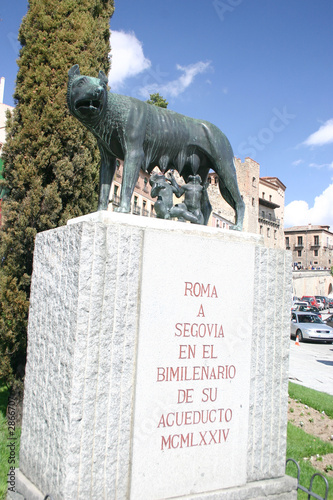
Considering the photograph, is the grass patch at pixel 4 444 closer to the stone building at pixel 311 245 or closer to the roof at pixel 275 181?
the roof at pixel 275 181

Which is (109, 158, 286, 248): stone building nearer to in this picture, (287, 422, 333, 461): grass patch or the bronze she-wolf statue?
(287, 422, 333, 461): grass patch

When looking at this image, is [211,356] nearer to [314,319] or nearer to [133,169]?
[133,169]

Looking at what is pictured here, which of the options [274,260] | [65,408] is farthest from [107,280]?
[274,260]

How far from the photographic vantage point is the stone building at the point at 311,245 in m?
97.2

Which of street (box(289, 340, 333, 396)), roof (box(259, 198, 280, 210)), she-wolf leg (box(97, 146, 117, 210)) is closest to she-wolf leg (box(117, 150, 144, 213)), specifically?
she-wolf leg (box(97, 146, 117, 210))

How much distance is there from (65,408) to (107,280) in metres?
0.93

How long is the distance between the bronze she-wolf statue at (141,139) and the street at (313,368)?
25.6ft

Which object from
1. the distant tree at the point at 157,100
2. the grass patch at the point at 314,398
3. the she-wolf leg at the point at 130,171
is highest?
the distant tree at the point at 157,100

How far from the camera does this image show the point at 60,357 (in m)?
3.16

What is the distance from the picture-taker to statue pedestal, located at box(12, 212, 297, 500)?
119 inches

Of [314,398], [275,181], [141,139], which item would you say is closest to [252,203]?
[275,181]

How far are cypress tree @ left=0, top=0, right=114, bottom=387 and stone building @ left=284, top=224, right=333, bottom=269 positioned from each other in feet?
309

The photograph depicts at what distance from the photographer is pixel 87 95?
3.46m

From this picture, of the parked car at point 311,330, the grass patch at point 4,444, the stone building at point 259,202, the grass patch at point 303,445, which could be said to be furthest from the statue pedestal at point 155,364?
the stone building at point 259,202
